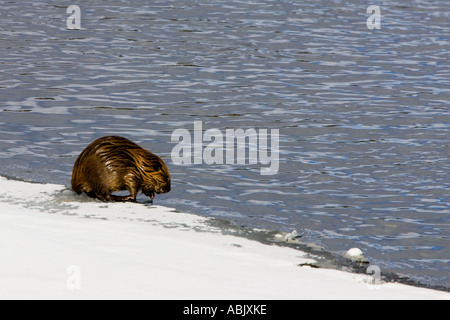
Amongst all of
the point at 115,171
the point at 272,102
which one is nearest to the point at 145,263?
the point at 115,171

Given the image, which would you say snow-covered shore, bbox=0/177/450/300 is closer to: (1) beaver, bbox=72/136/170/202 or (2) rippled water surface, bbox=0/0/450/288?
(1) beaver, bbox=72/136/170/202

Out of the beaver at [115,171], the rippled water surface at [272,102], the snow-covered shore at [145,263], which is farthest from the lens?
the rippled water surface at [272,102]

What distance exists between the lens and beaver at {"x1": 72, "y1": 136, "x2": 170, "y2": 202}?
25.9 ft

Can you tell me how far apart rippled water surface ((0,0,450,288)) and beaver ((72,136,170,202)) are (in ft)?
2.18

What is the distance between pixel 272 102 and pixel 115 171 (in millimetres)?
5135

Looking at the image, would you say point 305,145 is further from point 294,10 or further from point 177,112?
point 294,10

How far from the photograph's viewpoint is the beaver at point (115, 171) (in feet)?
25.9

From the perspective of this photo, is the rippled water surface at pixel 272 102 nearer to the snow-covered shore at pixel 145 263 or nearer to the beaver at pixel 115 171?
the beaver at pixel 115 171

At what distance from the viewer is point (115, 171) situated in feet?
25.9

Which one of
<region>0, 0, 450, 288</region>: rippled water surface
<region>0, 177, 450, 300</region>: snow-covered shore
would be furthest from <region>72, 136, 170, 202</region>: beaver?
<region>0, 0, 450, 288</region>: rippled water surface

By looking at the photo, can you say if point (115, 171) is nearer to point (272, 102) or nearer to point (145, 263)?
point (145, 263)

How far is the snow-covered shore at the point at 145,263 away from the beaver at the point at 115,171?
430mm

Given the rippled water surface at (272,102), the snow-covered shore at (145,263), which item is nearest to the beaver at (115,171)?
the snow-covered shore at (145,263)

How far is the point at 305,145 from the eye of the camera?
35.3ft
